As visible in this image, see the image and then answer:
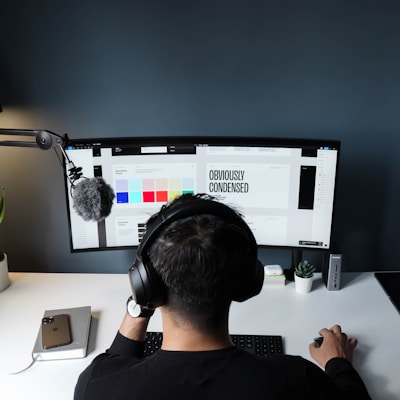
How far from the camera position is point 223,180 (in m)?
1.60

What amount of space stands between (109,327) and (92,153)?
526 millimetres

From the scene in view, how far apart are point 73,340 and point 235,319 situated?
468 mm

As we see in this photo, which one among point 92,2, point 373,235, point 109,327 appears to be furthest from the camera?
point 373,235

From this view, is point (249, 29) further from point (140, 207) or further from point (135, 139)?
point (140, 207)

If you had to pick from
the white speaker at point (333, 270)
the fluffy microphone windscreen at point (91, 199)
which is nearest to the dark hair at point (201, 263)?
the fluffy microphone windscreen at point (91, 199)

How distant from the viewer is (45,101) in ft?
5.59

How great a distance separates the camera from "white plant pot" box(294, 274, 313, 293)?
5.29ft

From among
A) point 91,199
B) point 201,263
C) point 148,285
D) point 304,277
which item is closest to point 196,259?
point 201,263

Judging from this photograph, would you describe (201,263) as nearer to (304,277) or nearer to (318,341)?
(318,341)

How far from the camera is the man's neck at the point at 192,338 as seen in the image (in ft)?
2.87

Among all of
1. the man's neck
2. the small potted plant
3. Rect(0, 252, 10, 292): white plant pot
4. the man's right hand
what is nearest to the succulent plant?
the small potted plant

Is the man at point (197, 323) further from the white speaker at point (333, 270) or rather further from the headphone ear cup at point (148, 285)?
the white speaker at point (333, 270)

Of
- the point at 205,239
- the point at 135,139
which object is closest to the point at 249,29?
the point at 135,139

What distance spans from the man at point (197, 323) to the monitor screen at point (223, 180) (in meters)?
0.65
